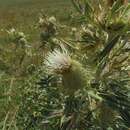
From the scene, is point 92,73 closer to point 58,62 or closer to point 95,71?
point 95,71

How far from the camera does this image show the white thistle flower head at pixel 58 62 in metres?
2.55

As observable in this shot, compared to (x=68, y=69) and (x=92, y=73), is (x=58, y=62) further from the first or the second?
(x=92, y=73)

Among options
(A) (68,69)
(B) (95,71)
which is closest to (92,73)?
(B) (95,71)

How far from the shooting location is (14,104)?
11.7ft

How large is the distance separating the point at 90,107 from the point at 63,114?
0.16 m

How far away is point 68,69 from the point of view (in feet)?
8.56

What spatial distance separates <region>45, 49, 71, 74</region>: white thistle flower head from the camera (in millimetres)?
2553

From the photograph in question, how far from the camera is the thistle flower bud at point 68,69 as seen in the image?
256 cm

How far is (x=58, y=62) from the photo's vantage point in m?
2.54

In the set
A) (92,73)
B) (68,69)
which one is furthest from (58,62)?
(92,73)

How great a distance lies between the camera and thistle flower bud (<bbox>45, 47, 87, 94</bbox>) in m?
2.56

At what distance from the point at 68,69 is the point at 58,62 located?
10cm

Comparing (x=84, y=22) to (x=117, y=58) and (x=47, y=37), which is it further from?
(x=47, y=37)

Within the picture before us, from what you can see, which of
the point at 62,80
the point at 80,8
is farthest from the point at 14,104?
the point at 80,8
